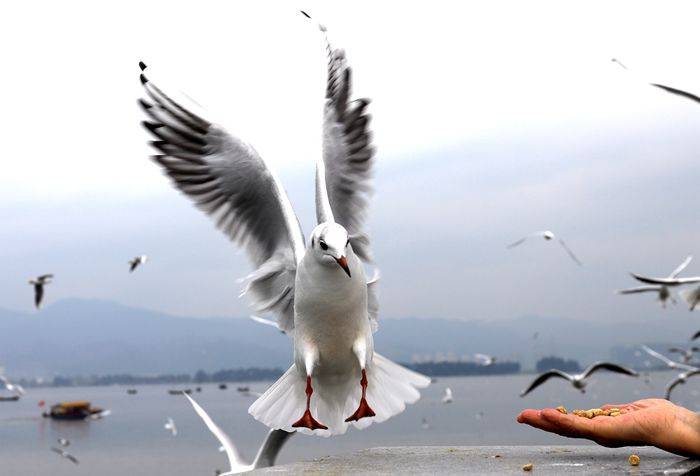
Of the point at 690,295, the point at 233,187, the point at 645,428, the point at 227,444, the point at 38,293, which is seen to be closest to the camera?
the point at 645,428

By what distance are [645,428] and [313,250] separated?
1.72m

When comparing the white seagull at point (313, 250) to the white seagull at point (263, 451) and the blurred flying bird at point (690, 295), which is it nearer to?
the white seagull at point (263, 451)

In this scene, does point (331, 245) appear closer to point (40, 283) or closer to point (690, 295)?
point (690, 295)

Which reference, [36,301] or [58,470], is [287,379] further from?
A: [58,470]

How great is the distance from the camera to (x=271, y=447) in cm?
470

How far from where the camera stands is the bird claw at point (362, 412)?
4.39 metres

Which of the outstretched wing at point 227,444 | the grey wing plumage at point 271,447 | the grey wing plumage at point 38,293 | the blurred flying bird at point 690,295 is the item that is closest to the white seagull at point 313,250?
the grey wing plumage at point 271,447

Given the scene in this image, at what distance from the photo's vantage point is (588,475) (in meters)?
3.15

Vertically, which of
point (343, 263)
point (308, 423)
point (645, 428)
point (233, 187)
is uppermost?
point (233, 187)

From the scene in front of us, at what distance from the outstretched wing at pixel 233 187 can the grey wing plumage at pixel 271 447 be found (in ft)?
2.32

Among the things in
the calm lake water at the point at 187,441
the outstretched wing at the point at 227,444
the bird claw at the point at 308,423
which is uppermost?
the bird claw at the point at 308,423

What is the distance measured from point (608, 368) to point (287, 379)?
5.07 m

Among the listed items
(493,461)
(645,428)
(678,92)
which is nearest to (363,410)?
(493,461)

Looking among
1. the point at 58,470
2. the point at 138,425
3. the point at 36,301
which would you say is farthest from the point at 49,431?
the point at 36,301
